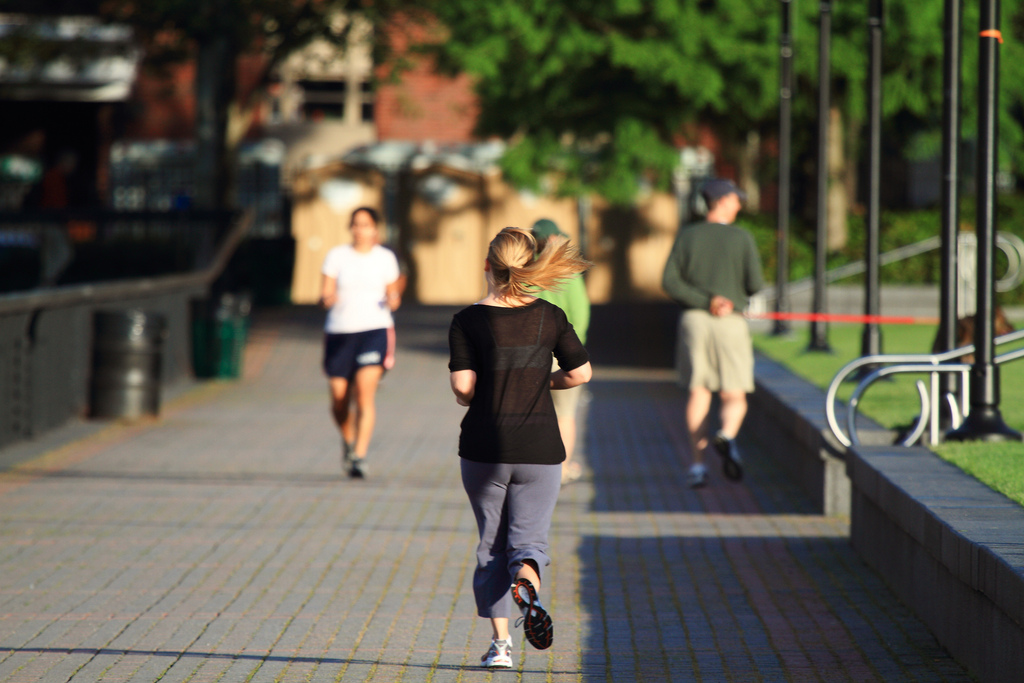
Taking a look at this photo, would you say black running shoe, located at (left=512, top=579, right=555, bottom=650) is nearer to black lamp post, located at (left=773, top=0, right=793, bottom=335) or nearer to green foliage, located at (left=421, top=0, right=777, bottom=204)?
Result: black lamp post, located at (left=773, top=0, right=793, bottom=335)

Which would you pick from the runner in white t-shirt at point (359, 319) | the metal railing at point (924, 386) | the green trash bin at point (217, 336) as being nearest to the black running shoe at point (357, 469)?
the runner in white t-shirt at point (359, 319)

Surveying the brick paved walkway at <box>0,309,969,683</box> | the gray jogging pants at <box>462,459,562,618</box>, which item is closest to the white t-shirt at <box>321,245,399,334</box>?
the brick paved walkway at <box>0,309,969,683</box>

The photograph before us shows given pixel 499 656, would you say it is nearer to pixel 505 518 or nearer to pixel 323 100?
pixel 505 518

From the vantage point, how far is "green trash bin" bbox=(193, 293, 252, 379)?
53.9ft

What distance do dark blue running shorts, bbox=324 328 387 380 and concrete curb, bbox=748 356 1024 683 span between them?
2.84 m

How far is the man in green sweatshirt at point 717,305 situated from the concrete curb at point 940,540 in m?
0.83

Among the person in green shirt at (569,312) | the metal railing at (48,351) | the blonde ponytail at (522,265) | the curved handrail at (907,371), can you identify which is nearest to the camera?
the blonde ponytail at (522,265)

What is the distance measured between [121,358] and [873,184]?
640 cm

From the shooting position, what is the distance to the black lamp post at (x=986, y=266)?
721cm

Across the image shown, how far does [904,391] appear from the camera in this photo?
33.6ft

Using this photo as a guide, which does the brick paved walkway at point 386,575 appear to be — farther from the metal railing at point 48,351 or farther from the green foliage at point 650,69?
the green foliage at point 650,69

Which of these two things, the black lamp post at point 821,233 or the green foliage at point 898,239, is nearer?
the black lamp post at point 821,233

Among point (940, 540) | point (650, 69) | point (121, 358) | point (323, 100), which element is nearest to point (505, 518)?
point (940, 540)

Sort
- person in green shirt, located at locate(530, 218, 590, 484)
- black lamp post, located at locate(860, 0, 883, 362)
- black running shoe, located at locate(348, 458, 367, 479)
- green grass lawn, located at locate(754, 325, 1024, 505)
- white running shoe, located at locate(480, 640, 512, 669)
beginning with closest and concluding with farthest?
1. white running shoe, located at locate(480, 640, 512, 669)
2. green grass lawn, located at locate(754, 325, 1024, 505)
3. person in green shirt, located at locate(530, 218, 590, 484)
4. black running shoe, located at locate(348, 458, 367, 479)
5. black lamp post, located at locate(860, 0, 883, 362)
